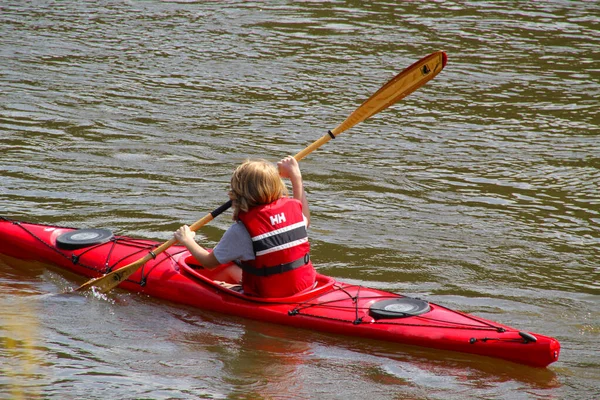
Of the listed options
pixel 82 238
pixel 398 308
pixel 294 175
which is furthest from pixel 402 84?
pixel 82 238

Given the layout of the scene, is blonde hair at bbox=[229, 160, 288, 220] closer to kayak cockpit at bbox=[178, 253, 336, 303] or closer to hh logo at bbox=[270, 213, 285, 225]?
hh logo at bbox=[270, 213, 285, 225]

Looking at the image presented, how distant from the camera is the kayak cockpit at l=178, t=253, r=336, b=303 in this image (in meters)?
5.09

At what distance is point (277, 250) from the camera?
490 cm

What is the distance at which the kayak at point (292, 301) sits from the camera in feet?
15.2

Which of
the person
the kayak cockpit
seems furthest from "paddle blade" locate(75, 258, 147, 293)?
the person

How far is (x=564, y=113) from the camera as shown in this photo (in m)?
9.62

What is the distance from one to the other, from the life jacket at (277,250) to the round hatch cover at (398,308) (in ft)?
1.47

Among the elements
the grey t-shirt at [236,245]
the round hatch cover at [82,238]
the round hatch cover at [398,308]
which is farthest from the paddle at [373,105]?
the round hatch cover at [398,308]

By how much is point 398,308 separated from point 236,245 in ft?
3.13

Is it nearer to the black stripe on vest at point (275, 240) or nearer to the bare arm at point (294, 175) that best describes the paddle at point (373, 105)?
Answer: the bare arm at point (294, 175)

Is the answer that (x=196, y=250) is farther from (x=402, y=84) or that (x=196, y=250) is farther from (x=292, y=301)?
(x=402, y=84)

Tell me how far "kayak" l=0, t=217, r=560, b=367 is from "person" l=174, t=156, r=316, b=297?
0.13 metres

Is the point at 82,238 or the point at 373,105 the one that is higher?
the point at 373,105

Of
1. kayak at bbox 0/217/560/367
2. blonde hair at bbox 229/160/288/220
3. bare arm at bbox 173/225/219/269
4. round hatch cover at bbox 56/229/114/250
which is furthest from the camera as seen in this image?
round hatch cover at bbox 56/229/114/250
